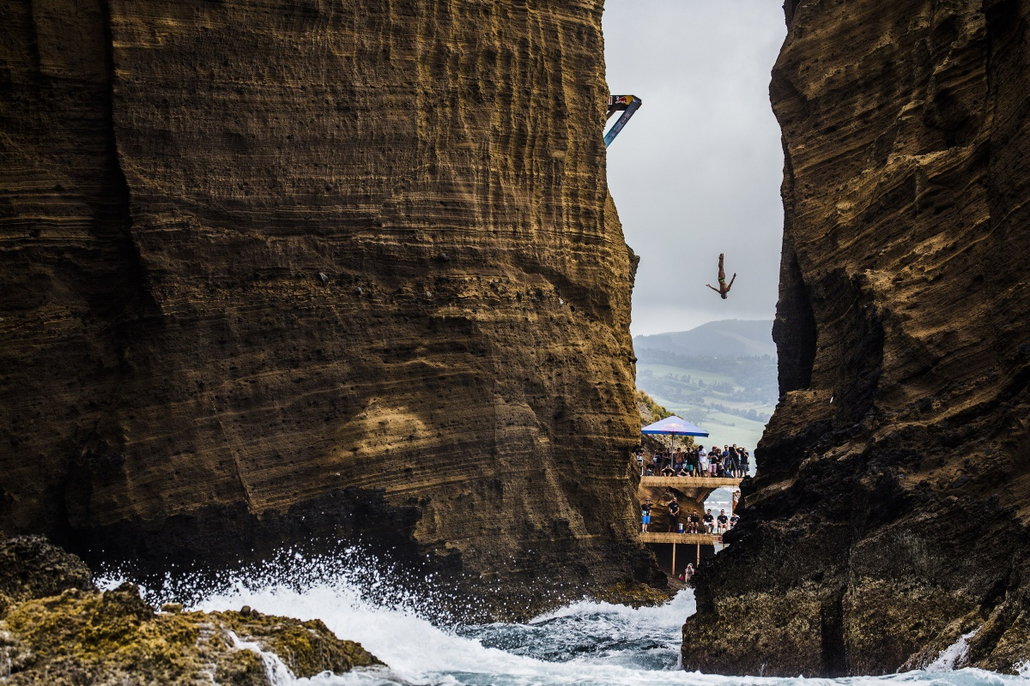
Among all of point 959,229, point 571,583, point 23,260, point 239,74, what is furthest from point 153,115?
point 959,229

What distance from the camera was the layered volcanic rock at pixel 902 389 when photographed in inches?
759

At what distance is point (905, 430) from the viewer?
69.1ft

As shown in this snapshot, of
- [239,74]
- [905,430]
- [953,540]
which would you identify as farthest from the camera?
[239,74]

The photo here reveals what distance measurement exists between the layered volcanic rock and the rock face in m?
5.49

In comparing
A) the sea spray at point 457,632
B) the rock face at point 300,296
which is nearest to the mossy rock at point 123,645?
the sea spray at point 457,632

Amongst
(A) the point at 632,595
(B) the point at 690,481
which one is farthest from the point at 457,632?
(B) the point at 690,481

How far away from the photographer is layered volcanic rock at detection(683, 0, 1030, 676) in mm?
19281

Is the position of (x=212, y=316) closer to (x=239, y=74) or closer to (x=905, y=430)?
(x=239, y=74)

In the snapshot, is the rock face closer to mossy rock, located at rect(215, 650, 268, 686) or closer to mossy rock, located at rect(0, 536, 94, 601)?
mossy rock, located at rect(0, 536, 94, 601)

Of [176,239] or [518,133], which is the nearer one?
[176,239]

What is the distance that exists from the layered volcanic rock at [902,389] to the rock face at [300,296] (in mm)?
5485

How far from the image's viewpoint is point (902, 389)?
2159 centimetres

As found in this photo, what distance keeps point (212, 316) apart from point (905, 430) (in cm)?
1354

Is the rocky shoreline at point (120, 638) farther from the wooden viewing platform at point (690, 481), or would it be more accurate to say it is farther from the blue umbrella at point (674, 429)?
the blue umbrella at point (674, 429)
